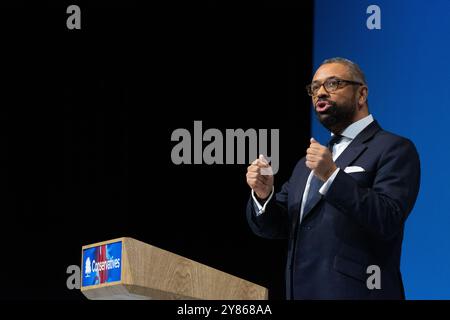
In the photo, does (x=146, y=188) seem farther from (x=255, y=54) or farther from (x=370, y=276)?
(x=370, y=276)

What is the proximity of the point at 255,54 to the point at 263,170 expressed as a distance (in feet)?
6.11

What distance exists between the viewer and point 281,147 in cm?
427

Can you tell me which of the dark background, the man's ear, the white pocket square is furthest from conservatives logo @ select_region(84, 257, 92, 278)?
the dark background

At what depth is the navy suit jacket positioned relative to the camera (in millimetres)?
2160

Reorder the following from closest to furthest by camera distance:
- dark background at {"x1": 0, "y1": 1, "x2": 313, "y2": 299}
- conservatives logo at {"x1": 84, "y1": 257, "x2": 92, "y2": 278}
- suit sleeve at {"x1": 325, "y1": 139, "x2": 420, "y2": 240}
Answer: suit sleeve at {"x1": 325, "y1": 139, "x2": 420, "y2": 240}, conservatives logo at {"x1": 84, "y1": 257, "x2": 92, "y2": 278}, dark background at {"x1": 0, "y1": 1, "x2": 313, "y2": 299}

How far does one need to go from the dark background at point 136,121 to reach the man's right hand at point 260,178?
1553mm

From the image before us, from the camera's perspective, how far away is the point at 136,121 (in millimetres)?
3930

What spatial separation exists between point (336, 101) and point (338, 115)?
42mm

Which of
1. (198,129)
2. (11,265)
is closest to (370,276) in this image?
(198,129)

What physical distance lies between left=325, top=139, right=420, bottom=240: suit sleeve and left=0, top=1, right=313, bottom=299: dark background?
71.1 inches

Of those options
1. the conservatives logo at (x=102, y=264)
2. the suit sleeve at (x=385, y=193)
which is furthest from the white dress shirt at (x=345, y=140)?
the conservatives logo at (x=102, y=264)

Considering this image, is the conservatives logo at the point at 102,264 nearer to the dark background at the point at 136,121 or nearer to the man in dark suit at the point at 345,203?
the man in dark suit at the point at 345,203

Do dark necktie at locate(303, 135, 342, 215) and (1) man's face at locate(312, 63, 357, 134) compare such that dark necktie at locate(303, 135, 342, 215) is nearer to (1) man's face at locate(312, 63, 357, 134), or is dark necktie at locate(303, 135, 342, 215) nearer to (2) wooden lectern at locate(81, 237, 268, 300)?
(1) man's face at locate(312, 63, 357, 134)
